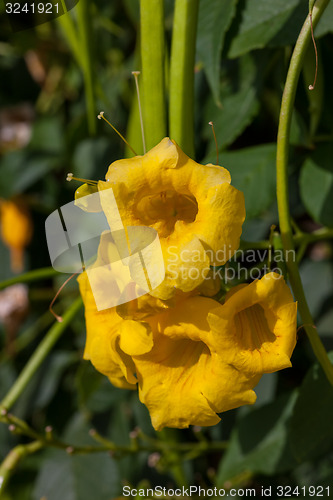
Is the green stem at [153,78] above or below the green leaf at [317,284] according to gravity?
above

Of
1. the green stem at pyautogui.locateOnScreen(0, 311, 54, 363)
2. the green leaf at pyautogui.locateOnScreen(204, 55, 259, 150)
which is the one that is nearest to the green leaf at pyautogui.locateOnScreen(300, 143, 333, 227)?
the green leaf at pyautogui.locateOnScreen(204, 55, 259, 150)

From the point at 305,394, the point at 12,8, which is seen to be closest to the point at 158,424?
the point at 305,394

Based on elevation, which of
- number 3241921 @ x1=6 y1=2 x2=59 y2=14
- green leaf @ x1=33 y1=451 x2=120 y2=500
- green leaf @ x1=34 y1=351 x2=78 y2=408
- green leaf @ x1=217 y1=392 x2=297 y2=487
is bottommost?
green leaf @ x1=33 y1=451 x2=120 y2=500

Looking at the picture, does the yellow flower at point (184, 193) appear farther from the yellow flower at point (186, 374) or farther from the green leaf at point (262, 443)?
the green leaf at point (262, 443)

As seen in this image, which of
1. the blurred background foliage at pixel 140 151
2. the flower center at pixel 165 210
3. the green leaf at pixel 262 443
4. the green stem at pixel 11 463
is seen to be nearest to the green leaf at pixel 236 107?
the blurred background foliage at pixel 140 151

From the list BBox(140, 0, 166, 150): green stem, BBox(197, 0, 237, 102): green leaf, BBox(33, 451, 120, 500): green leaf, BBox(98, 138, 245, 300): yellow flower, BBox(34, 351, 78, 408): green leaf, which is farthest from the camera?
BBox(34, 351, 78, 408): green leaf

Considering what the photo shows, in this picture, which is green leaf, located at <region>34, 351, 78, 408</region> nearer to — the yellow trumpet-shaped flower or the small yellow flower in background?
the small yellow flower in background

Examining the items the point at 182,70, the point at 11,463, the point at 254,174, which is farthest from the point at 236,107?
the point at 11,463
